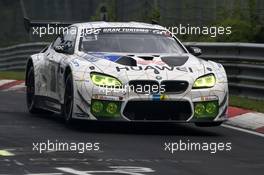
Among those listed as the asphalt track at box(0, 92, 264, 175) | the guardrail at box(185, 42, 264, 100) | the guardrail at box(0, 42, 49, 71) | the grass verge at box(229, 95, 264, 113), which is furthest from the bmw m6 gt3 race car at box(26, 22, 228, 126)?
the guardrail at box(0, 42, 49, 71)

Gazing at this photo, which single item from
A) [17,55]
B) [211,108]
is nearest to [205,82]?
[211,108]

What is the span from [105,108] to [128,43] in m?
1.54

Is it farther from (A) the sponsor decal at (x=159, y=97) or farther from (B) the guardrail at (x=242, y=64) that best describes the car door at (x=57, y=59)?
(B) the guardrail at (x=242, y=64)

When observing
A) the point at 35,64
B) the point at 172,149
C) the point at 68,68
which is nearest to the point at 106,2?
the point at 35,64

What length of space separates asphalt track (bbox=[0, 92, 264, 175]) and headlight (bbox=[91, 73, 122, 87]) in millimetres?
614

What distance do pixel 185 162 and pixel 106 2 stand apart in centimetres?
1753

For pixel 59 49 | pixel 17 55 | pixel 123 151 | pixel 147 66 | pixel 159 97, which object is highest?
pixel 59 49

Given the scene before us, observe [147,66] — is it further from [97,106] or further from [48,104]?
[48,104]

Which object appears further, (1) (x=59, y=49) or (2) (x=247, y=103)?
(2) (x=247, y=103)

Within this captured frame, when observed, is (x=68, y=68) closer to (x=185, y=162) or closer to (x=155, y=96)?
(x=155, y=96)

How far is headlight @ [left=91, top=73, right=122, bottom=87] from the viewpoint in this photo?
35.4 feet

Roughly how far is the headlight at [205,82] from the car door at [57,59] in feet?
6.08

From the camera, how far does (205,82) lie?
11133 millimetres

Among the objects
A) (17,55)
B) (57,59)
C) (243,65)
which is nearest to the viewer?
(57,59)
